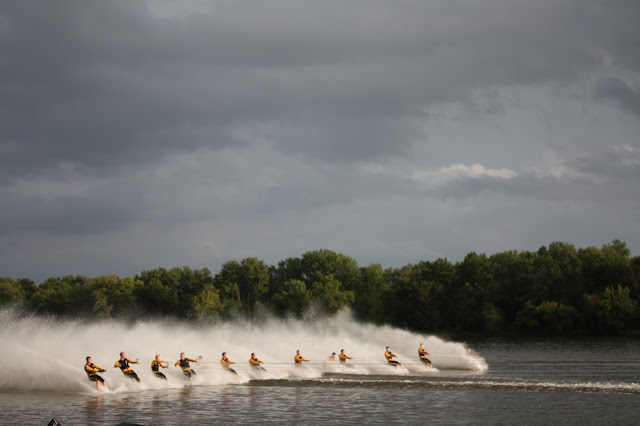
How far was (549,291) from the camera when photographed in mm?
101562

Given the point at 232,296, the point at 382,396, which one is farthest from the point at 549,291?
the point at 382,396

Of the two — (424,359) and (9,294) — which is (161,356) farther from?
(9,294)

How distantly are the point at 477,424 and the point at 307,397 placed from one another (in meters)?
11.1

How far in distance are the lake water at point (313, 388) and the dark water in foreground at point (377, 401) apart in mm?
55

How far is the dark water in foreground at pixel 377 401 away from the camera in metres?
27.9

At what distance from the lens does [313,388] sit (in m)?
38.8

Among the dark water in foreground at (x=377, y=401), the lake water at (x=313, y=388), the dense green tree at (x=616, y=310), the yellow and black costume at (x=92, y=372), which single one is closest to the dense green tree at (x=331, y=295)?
the dense green tree at (x=616, y=310)

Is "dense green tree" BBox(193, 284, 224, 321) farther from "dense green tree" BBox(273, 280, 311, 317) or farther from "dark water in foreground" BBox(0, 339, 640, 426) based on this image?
"dark water in foreground" BBox(0, 339, 640, 426)

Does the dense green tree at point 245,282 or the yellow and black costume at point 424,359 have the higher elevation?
the dense green tree at point 245,282

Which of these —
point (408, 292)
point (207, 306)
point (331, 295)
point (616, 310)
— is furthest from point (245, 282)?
point (616, 310)

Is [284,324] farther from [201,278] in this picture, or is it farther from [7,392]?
[7,392]

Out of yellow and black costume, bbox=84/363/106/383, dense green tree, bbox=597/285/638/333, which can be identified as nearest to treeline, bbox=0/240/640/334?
dense green tree, bbox=597/285/638/333

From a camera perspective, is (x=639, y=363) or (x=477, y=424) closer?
(x=477, y=424)

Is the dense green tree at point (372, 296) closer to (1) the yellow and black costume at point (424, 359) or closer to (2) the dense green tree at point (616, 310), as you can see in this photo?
(2) the dense green tree at point (616, 310)
